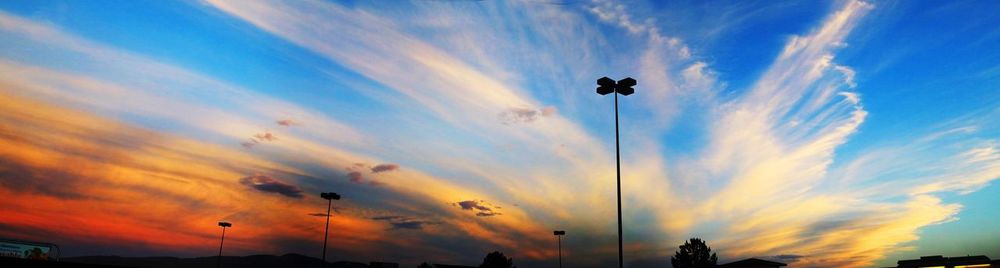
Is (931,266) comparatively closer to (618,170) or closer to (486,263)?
(618,170)

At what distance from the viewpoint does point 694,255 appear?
351 ft

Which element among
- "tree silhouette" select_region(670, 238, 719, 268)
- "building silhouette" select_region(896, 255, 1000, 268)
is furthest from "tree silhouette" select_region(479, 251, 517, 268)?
"building silhouette" select_region(896, 255, 1000, 268)

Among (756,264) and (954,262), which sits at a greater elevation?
(954,262)

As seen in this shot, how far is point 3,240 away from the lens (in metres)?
66.2

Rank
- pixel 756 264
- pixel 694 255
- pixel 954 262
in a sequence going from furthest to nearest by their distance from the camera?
pixel 694 255
pixel 756 264
pixel 954 262

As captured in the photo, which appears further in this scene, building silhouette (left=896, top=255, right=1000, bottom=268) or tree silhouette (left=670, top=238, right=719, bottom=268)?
tree silhouette (left=670, top=238, right=719, bottom=268)

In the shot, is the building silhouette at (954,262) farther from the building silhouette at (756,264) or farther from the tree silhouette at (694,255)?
the tree silhouette at (694,255)

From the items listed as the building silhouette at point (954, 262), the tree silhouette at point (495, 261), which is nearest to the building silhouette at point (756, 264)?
the building silhouette at point (954, 262)

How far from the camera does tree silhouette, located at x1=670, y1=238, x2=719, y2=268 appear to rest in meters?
106

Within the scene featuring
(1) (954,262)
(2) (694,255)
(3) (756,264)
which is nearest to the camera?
(1) (954,262)

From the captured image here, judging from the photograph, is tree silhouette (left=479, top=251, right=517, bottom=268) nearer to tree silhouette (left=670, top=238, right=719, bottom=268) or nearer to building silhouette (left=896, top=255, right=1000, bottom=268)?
tree silhouette (left=670, top=238, right=719, bottom=268)

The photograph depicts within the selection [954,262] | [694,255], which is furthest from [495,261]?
[954,262]

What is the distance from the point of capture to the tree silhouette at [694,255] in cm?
10581

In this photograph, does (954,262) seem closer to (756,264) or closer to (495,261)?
(756,264)
